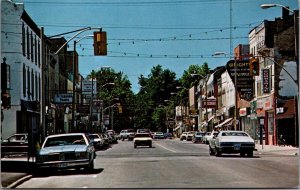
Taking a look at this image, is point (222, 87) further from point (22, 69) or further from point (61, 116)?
point (22, 69)

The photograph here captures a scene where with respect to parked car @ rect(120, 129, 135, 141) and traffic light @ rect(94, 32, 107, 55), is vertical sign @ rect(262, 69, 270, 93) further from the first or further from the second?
A: parked car @ rect(120, 129, 135, 141)

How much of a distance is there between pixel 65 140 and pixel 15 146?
12.7 meters

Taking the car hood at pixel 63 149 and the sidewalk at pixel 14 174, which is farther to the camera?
the car hood at pixel 63 149

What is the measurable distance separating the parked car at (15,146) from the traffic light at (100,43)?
9.74 meters

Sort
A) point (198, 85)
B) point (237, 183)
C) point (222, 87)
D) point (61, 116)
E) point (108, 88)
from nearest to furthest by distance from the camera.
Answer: point (237, 183)
point (108, 88)
point (61, 116)
point (222, 87)
point (198, 85)

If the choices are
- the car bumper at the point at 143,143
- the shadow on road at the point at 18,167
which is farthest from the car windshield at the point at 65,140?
the car bumper at the point at 143,143

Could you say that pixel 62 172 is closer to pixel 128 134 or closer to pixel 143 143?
pixel 143 143

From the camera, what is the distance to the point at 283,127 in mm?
56062

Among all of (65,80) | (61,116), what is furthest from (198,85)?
(61,116)

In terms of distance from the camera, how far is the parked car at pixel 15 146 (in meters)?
36.1

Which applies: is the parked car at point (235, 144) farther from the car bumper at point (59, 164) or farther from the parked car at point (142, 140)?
the parked car at point (142, 140)

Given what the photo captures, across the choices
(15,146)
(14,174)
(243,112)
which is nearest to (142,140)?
(243,112)

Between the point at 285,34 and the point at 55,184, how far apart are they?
4011 cm

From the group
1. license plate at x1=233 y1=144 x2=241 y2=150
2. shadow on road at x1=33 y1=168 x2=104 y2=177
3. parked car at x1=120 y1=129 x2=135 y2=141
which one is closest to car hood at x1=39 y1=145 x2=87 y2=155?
shadow on road at x1=33 y1=168 x2=104 y2=177
